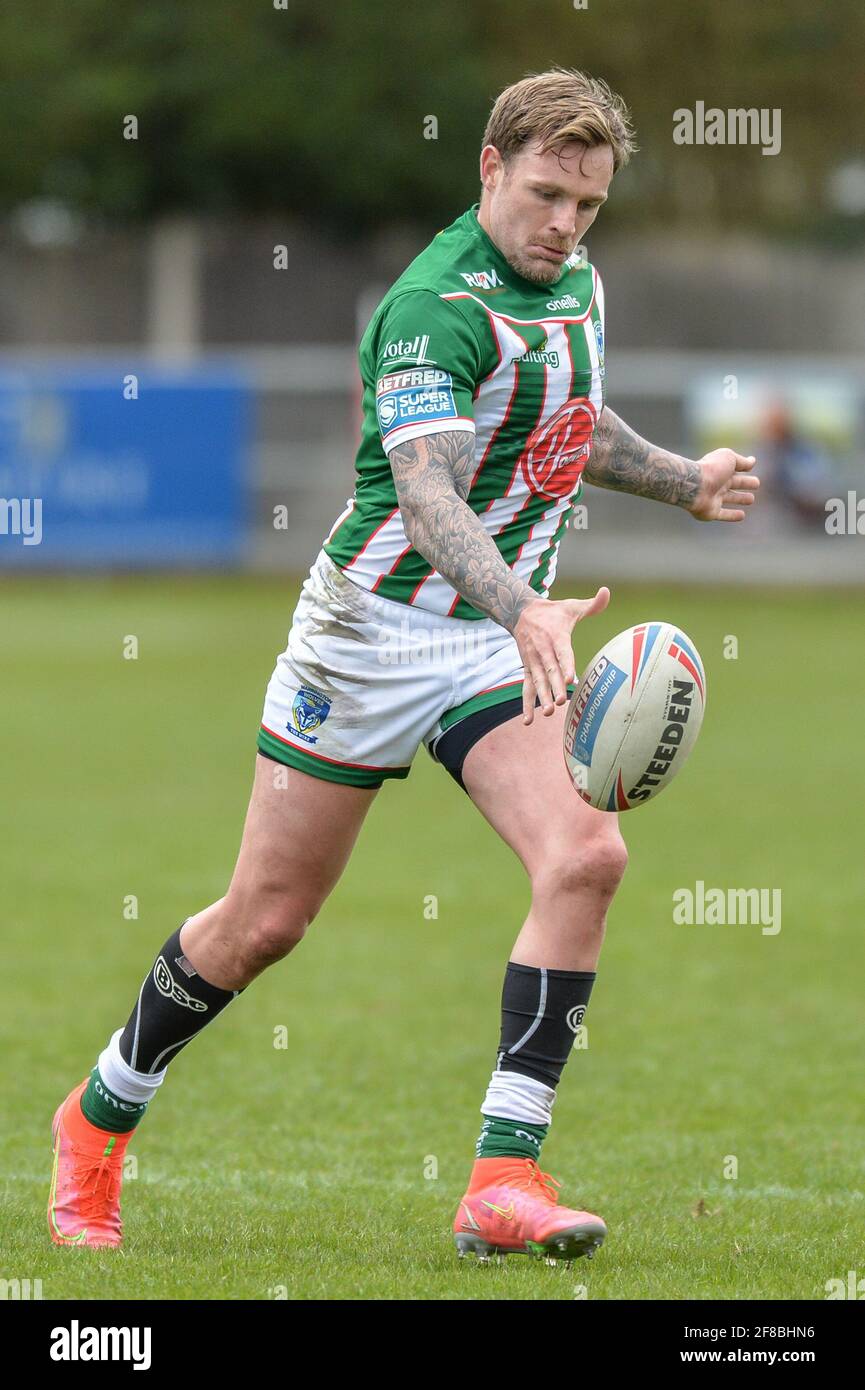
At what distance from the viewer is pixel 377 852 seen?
35.4 ft

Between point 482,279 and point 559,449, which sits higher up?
point 482,279

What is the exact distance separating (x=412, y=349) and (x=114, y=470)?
67.7 feet

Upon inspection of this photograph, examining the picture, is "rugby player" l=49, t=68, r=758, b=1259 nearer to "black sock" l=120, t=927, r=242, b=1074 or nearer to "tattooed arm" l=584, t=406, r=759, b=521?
"black sock" l=120, t=927, r=242, b=1074

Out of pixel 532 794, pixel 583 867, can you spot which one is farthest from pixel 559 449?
pixel 583 867

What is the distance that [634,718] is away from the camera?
14.9 feet

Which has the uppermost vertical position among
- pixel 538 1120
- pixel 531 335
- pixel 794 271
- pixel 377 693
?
pixel 794 271

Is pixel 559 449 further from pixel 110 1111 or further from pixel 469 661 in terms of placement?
pixel 110 1111

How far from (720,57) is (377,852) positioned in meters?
29.5

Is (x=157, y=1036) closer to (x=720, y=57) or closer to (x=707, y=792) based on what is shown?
(x=707, y=792)

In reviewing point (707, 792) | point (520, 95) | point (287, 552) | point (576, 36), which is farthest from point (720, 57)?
point (520, 95)

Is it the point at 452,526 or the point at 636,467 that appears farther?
the point at 636,467

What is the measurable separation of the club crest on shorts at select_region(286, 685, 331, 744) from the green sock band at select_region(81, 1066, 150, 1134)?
96cm

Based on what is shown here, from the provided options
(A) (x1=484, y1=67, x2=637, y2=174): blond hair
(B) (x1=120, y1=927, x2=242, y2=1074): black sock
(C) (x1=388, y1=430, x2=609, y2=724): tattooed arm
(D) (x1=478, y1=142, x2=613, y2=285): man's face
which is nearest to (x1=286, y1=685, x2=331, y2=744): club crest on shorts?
(C) (x1=388, y1=430, x2=609, y2=724): tattooed arm
